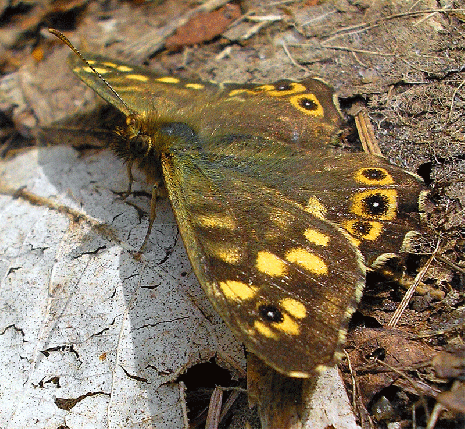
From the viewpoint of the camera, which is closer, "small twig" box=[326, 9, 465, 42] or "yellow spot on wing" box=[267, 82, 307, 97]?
"yellow spot on wing" box=[267, 82, 307, 97]

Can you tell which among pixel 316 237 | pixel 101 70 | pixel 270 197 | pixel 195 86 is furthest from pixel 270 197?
pixel 101 70

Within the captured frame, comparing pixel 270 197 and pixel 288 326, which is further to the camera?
pixel 270 197

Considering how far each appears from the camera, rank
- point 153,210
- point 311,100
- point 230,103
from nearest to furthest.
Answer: point 153,210
point 311,100
point 230,103

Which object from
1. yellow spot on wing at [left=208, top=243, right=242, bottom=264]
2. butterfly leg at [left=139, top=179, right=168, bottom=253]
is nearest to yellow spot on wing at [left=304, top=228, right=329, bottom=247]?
yellow spot on wing at [left=208, top=243, right=242, bottom=264]

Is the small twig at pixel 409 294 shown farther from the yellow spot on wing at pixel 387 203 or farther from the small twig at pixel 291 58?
the small twig at pixel 291 58

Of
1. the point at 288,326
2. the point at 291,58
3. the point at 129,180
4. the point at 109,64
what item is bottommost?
the point at 291,58

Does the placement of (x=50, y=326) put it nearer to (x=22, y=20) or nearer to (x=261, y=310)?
(x=261, y=310)

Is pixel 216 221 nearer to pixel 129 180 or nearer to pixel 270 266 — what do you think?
pixel 270 266

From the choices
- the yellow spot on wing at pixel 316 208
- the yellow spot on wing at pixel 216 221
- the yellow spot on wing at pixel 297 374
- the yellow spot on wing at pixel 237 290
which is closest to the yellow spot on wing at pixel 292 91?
the yellow spot on wing at pixel 316 208

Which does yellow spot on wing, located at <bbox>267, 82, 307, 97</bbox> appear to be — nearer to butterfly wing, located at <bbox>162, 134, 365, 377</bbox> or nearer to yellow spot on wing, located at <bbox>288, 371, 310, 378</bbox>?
butterfly wing, located at <bbox>162, 134, 365, 377</bbox>
